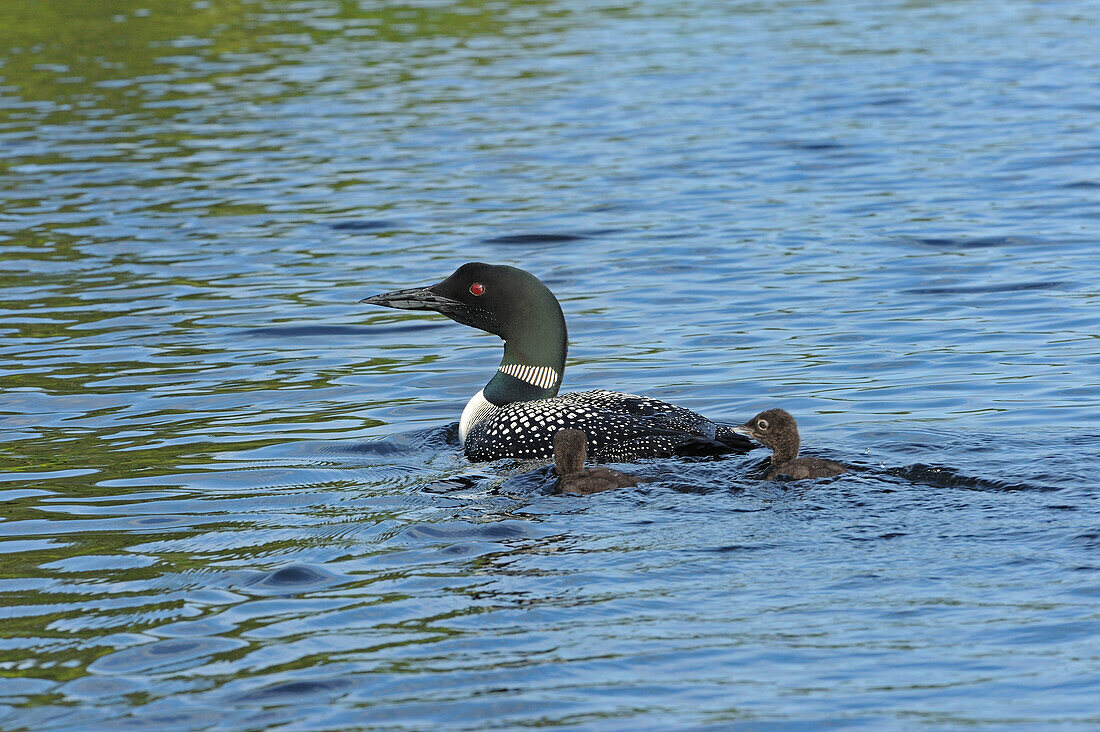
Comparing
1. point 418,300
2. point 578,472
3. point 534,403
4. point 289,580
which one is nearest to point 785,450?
point 578,472

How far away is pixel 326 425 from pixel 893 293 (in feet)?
15.1

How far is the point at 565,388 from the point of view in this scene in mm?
9703

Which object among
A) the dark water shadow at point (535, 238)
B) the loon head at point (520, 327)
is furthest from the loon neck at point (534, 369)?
the dark water shadow at point (535, 238)

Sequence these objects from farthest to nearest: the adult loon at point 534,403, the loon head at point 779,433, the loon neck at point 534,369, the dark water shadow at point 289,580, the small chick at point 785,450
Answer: the loon neck at point 534,369
the adult loon at point 534,403
the loon head at point 779,433
the small chick at point 785,450
the dark water shadow at point 289,580

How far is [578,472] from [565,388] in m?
2.50

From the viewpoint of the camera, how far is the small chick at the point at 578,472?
7109mm

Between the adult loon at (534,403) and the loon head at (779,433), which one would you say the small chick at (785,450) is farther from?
the adult loon at (534,403)

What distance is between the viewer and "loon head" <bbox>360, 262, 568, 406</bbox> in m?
8.53

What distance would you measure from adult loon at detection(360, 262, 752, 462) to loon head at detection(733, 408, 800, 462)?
0.25m

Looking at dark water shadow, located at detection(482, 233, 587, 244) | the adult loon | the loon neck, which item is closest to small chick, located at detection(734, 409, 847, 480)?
the adult loon

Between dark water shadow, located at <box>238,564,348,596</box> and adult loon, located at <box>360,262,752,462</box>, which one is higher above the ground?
adult loon, located at <box>360,262,752,462</box>

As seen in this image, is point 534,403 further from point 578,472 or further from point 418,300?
point 418,300

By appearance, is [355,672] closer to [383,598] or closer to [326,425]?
[383,598]

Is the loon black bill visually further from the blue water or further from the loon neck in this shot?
the blue water
